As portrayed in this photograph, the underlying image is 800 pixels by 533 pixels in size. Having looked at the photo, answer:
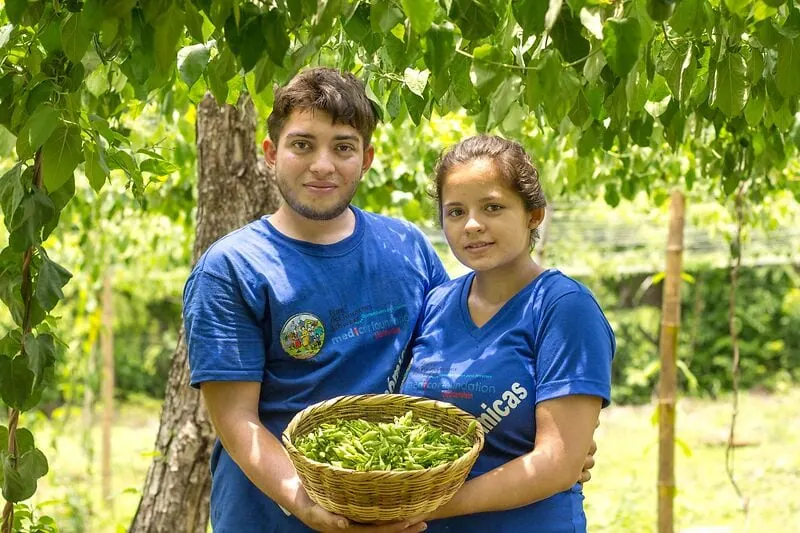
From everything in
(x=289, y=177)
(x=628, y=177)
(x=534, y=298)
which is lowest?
(x=534, y=298)

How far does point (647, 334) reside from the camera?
1223cm

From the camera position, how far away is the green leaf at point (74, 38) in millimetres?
1366

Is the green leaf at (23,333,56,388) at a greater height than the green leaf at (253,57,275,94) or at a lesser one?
lesser

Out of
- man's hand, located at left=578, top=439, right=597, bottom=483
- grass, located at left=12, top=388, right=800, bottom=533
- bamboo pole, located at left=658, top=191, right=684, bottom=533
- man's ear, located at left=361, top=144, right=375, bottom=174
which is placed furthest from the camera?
grass, located at left=12, top=388, right=800, bottom=533

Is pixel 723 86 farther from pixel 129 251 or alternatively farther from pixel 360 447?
pixel 129 251

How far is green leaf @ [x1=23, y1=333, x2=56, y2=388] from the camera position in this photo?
5.38ft

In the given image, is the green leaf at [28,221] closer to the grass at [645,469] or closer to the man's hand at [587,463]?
the man's hand at [587,463]

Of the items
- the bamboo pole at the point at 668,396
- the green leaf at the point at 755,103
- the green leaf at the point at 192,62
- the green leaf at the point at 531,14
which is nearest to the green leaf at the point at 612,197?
the bamboo pole at the point at 668,396

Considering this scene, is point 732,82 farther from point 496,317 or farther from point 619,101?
point 496,317

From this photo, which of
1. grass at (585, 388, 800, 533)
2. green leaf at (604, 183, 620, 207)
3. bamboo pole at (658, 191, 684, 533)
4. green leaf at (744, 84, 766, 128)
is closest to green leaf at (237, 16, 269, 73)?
green leaf at (744, 84, 766, 128)

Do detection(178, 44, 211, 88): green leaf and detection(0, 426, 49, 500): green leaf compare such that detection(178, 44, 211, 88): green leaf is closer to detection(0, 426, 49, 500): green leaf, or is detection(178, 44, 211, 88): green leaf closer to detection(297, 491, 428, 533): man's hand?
detection(0, 426, 49, 500): green leaf

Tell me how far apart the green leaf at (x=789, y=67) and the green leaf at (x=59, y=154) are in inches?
41.7

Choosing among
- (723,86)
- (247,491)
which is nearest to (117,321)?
(247,491)

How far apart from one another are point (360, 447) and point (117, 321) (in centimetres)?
1042
